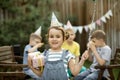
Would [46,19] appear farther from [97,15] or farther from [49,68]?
[49,68]

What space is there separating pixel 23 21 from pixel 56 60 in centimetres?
549

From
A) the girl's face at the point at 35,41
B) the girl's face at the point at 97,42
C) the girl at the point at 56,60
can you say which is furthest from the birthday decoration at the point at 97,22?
the girl at the point at 56,60

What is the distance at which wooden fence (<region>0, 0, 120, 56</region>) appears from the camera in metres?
9.20

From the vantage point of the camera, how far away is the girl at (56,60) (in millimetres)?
3377

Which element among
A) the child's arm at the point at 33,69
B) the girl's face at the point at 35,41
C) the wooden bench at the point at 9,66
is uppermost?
the girl's face at the point at 35,41

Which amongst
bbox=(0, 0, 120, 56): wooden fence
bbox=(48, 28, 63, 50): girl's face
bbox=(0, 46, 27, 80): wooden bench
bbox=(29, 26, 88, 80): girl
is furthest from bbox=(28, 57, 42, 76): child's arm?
bbox=(0, 0, 120, 56): wooden fence

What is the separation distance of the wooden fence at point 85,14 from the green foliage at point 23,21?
1.21 feet

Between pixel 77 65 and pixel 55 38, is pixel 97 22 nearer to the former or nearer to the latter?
pixel 55 38

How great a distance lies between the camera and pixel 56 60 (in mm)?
3408

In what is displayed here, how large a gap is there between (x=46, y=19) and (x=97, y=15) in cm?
136

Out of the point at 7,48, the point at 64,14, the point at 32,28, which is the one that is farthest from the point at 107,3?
the point at 7,48

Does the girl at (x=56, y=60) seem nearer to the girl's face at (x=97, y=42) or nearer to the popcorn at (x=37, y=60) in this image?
the popcorn at (x=37, y=60)

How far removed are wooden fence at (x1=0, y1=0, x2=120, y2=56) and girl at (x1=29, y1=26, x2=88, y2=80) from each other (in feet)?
18.7

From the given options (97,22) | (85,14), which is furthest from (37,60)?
(85,14)
